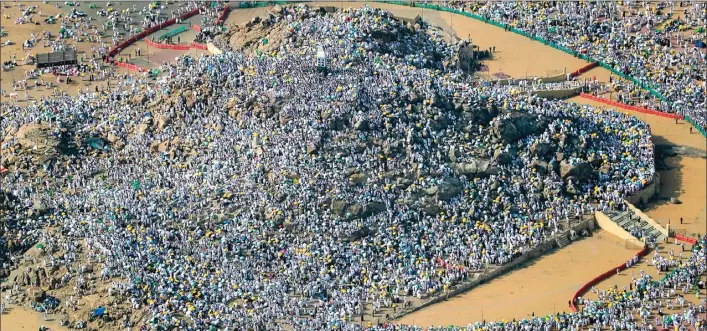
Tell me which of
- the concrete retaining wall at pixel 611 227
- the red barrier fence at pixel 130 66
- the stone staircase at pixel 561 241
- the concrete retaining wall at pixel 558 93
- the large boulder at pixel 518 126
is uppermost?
the large boulder at pixel 518 126

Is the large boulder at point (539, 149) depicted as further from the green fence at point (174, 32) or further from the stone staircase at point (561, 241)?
the green fence at point (174, 32)

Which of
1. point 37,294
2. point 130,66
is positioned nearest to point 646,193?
point 37,294

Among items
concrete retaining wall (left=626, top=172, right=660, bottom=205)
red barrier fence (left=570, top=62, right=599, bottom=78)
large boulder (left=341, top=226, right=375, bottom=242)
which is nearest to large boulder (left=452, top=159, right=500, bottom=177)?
large boulder (left=341, top=226, right=375, bottom=242)

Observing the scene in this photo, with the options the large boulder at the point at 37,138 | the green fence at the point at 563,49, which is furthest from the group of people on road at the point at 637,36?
the large boulder at the point at 37,138

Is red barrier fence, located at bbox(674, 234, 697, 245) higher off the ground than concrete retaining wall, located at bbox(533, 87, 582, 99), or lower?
lower

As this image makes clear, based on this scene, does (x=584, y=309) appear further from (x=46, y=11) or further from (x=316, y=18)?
(x=46, y=11)

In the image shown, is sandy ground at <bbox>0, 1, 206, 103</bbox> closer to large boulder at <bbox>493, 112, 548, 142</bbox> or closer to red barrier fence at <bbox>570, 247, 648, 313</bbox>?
large boulder at <bbox>493, 112, 548, 142</bbox>

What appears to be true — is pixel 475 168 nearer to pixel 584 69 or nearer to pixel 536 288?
pixel 536 288
